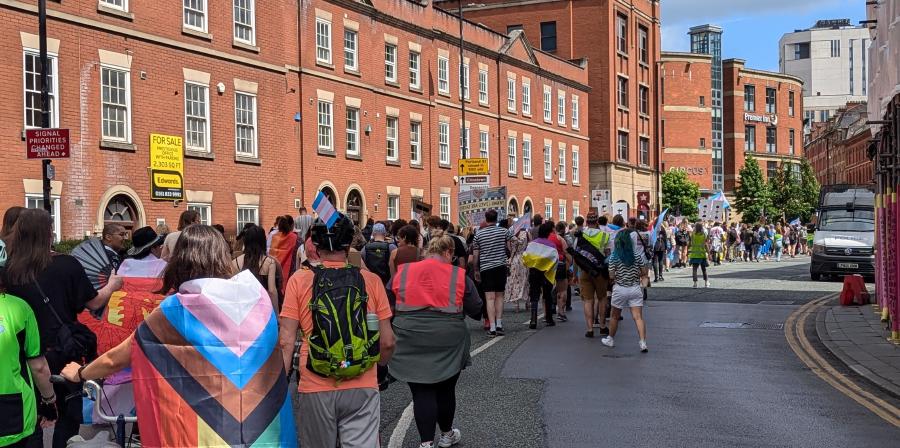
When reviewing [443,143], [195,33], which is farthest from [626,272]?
[443,143]

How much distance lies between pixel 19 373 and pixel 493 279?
11665 millimetres

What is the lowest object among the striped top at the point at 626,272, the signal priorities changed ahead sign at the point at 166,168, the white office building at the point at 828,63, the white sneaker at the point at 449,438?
the white sneaker at the point at 449,438

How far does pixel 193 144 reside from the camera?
89.0 feet

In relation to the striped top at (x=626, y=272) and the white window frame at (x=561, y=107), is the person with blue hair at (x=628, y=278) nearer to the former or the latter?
the striped top at (x=626, y=272)

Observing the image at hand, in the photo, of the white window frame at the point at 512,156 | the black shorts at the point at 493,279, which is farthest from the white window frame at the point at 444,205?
the black shorts at the point at 493,279

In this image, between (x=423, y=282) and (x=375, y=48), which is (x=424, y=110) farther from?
(x=423, y=282)

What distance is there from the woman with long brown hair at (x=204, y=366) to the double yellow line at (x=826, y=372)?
22.3 feet

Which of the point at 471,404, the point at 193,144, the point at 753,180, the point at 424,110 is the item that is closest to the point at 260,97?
the point at 193,144

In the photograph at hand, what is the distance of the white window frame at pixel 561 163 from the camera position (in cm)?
5502

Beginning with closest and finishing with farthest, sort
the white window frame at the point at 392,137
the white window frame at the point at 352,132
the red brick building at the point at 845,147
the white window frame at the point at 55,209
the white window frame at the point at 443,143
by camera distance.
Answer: the white window frame at the point at 55,209 → the white window frame at the point at 352,132 → the white window frame at the point at 392,137 → the white window frame at the point at 443,143 → the red brick building at the point at 845,147

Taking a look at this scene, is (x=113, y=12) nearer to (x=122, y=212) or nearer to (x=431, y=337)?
(x=122, y=212)

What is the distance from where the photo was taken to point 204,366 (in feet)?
15.2

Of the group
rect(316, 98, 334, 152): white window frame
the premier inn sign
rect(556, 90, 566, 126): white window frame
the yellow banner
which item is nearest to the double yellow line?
the yellow banner

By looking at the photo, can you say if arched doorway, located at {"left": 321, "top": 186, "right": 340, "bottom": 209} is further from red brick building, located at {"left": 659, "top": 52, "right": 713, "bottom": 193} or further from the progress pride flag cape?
red brick building, located at {"left": 659, "top": 52, "right": 713, "bottom": 193}
